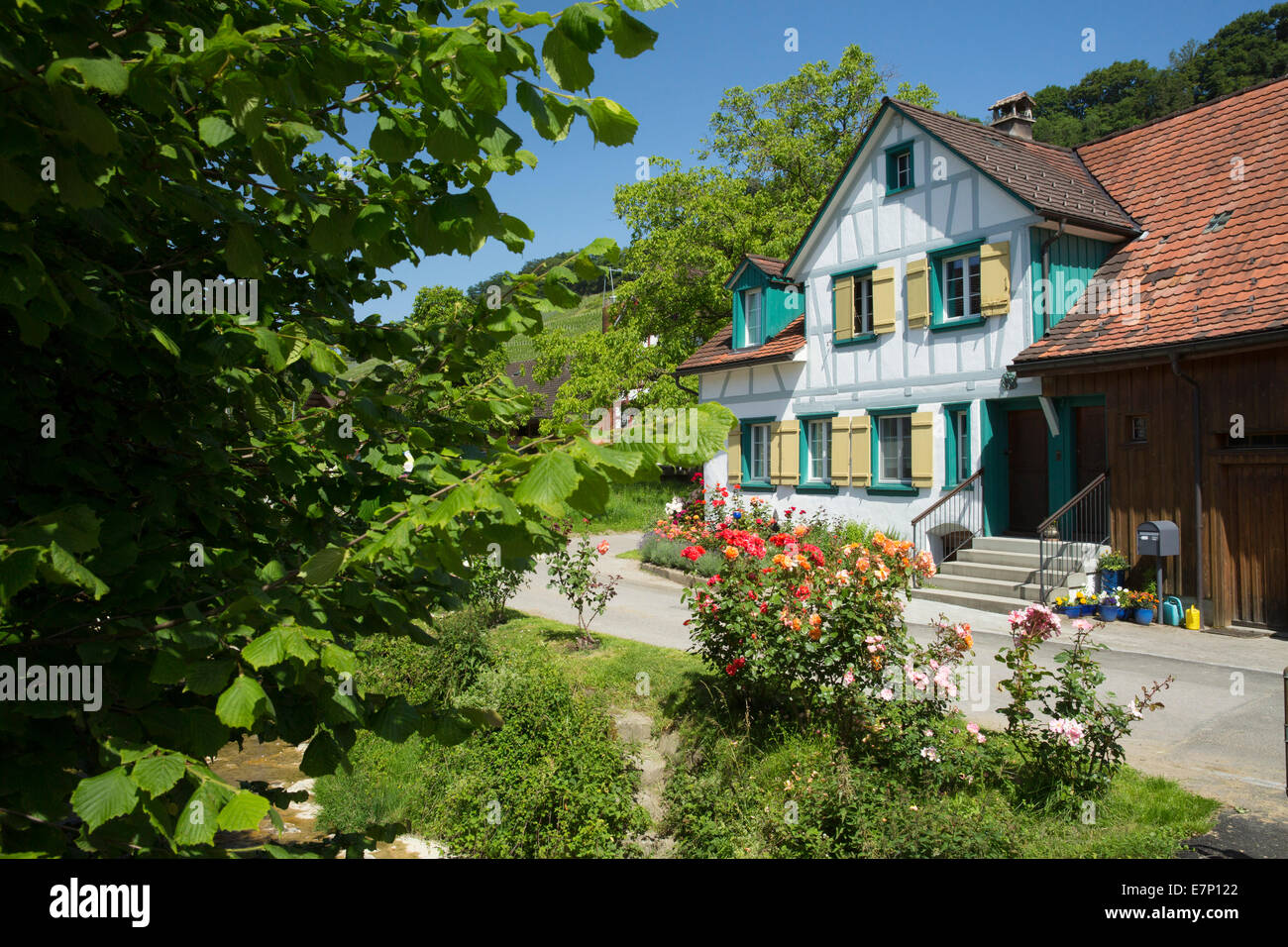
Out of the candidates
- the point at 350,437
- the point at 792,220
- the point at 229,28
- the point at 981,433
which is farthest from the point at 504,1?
the point at 792,220

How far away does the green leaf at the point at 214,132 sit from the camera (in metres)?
1.76

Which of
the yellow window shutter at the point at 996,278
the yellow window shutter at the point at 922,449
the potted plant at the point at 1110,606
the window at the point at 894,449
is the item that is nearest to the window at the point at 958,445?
the yellow window shutter at the point at 922,449

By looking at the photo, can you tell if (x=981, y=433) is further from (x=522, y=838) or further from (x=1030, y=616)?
(x=522, y=838)

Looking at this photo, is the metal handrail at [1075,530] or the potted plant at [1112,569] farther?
the metal handrail at [1075,530]

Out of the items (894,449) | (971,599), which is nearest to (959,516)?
(894,449)

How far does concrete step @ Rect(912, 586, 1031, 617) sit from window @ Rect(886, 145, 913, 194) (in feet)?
25.4

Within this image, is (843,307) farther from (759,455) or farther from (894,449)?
(759,455)

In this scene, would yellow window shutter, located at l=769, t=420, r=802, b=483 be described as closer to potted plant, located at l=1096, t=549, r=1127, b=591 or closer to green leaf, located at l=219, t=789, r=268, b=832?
potted plant, located at l=1096, t=549, r=1127, b=591

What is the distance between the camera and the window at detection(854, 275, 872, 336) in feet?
55.0

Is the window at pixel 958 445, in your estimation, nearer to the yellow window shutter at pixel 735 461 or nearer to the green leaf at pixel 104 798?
the yellow window shutter at pixel 735 461

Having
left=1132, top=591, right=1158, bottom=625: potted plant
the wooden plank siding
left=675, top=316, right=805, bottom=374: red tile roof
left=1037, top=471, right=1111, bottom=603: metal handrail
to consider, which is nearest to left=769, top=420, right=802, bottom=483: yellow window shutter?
left=675, top=316, right=805, bottom=374: red tile roof

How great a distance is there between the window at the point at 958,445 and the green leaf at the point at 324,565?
14.6 metres

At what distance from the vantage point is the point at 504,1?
1.73 metres

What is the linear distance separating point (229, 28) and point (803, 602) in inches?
208
